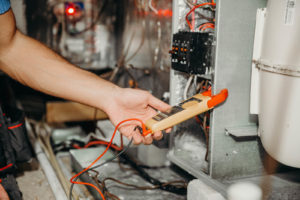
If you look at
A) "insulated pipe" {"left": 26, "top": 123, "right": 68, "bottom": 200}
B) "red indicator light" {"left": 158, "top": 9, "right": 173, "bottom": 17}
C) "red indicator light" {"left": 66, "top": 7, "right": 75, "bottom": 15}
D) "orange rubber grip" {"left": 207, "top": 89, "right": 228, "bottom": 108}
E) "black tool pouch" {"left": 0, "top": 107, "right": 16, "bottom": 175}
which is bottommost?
"insulated pipe" {"left": 26, "top": 123, "right": 68, "bottom": 200}

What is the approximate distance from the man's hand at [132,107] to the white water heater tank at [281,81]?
293 mm

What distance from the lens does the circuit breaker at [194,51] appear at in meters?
0.90

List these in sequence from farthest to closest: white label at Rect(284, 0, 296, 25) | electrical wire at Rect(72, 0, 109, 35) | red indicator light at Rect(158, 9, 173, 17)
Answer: electrical wire at Rect(72, 0, 109, 35), red indicator light at Rect(158, 9, 173, 17), white label at Rect(284, 0, 296, 25)

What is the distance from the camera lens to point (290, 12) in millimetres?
749

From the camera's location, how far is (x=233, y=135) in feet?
2.98

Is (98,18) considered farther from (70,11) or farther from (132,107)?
(132,107)

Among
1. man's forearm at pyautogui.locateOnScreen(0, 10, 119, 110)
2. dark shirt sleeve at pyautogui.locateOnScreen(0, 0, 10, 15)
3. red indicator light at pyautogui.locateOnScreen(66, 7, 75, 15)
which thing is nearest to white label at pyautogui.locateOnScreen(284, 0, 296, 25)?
man's forearm at pyautogui.locateOnScreen(0, 10, 119, 110)

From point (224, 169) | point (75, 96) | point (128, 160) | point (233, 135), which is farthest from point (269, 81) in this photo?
point (128, 160)

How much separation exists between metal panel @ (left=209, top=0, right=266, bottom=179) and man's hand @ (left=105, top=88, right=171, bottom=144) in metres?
0.18

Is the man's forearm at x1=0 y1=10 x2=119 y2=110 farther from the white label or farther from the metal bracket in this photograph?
the white label

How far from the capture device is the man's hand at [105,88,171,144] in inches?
38.9

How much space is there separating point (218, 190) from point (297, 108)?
0.32 metres

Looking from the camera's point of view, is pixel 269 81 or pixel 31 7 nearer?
pixel 269 81

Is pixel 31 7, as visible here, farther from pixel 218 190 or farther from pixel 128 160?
pixel 218 190
